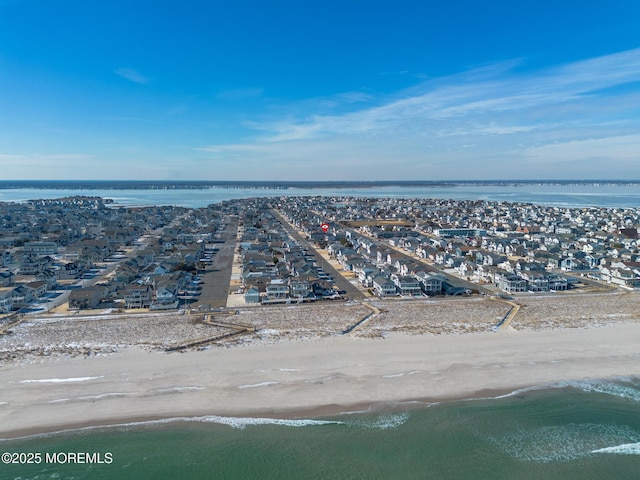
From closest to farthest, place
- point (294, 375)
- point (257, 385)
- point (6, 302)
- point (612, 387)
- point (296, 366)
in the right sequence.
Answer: point (257, 385) → point (612, 387) → point (294, 375) → point (296, 366) → point (6, 302)

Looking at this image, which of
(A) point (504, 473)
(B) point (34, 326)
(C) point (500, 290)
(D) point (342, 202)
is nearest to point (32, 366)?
(B) point (34, 326)

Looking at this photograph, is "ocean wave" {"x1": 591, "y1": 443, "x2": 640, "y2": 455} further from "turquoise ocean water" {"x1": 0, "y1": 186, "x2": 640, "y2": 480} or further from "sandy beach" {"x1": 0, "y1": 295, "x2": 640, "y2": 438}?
"sandy beach" {"x1": 0, "y1": 295, "x2": 640, "y2": 438}

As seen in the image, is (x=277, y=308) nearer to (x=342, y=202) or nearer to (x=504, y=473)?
(x=504, y=473)

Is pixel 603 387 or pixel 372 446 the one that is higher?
pixel 603 387

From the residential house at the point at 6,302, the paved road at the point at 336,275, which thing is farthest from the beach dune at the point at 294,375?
the residential house at the point at 6,302

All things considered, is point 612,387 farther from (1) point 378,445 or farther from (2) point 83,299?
(2) point 83,299

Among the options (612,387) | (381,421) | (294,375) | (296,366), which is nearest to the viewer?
(381,421)

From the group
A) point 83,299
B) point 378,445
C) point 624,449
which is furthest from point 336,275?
point 624,449

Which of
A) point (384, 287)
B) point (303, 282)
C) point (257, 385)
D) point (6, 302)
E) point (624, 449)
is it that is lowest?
point (624, 449)
